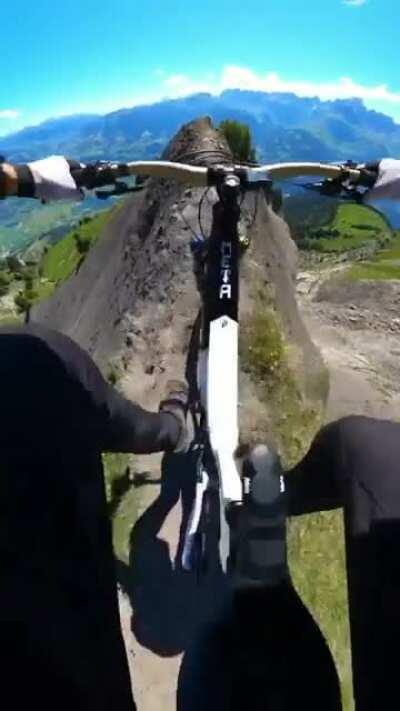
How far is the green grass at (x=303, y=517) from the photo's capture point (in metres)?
5.39

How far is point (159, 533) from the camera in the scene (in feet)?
18.8

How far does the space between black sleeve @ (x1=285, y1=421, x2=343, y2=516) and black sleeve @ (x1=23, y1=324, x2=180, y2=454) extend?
85 cm

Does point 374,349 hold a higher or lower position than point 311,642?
higher

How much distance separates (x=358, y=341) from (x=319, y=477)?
1446 centimetres

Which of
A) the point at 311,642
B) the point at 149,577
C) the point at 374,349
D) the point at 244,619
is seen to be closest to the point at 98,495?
the point at 244,619

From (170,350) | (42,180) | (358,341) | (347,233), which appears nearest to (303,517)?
(170,350)

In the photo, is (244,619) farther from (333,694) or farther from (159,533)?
(159,533)

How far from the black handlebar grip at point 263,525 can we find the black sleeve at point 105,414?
2.13 feet

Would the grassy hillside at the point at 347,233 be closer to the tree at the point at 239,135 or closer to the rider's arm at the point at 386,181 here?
the tree at the point at 239,135

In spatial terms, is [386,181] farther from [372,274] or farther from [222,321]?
[372,274]

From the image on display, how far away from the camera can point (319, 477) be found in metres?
2.63

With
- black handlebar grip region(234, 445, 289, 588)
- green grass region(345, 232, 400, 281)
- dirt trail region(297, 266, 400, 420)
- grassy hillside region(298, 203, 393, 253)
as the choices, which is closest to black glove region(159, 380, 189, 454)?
black handlebar grip region(234, 445, 289, 588)

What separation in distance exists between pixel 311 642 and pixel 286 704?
0.65 feet

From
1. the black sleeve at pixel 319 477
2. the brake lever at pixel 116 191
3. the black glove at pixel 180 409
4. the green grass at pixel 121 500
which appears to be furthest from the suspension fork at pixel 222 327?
the green grass at pixel 121 500
